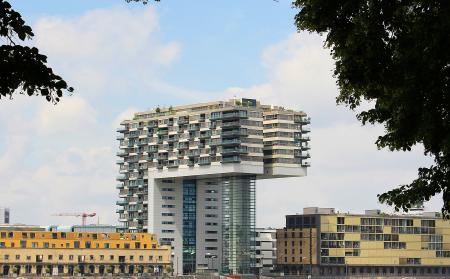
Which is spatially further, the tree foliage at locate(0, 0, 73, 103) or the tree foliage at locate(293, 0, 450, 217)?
the tree foliage at locate(293, 0, 450, 217)

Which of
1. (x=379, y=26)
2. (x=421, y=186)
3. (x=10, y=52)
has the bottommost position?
(x=421, y=186)

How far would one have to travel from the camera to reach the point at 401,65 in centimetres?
3856

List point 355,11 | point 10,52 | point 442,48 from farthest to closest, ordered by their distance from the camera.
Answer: point 355,11
point 442,48
point 10,52

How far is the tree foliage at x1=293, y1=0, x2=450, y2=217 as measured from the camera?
37.7 metres

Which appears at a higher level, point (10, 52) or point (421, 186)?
point (10, 52)

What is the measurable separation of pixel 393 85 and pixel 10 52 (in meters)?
17.3

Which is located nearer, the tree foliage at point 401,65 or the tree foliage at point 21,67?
the tree foliage at point 21,67

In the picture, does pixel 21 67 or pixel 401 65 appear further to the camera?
pixel 401 65

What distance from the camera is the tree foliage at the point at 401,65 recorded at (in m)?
37.7

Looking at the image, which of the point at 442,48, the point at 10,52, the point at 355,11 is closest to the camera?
the point at 10,52

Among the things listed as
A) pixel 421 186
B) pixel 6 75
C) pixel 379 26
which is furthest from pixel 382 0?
pixel 6 75

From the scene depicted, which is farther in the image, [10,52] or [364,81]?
[364,81]

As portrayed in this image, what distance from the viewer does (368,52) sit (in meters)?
39.2

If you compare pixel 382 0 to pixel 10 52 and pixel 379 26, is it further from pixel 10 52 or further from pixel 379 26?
pixel 10 52
